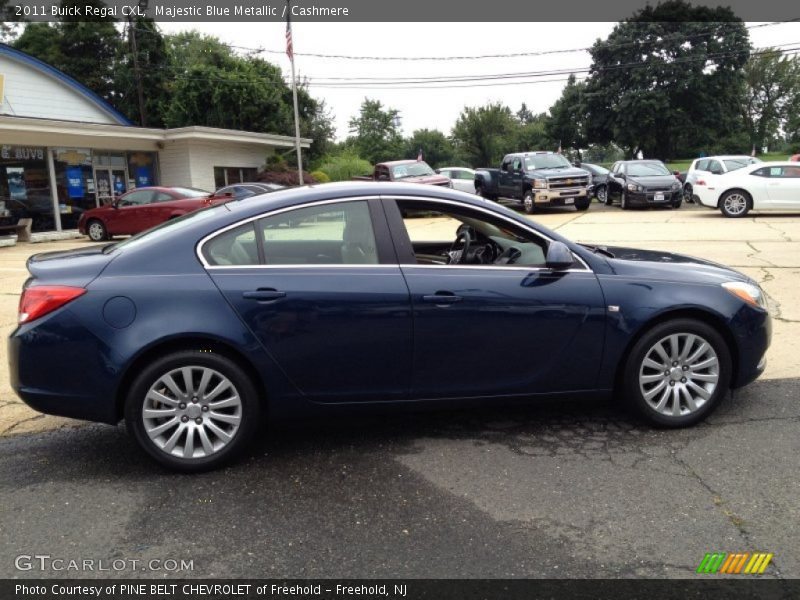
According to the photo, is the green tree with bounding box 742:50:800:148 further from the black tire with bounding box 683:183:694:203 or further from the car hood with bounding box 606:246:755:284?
the car hood with bounding box 606:246:755:284

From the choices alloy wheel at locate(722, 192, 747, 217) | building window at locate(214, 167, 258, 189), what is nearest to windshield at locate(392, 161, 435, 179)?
alloy wheel at locate(722, 192, 747, 217)

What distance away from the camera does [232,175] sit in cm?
2997

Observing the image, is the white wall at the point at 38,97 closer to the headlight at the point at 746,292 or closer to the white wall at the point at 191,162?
the white wall at the point at 191,162

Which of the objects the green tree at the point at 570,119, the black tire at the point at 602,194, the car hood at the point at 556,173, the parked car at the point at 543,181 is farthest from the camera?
the green tree at the point at 570,119

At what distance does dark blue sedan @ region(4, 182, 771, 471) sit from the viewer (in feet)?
12.1

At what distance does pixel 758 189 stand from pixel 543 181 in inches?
244

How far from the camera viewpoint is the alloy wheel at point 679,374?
4164 millimetres

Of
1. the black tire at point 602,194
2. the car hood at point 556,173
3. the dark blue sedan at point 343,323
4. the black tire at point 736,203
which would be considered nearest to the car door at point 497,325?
the dark blue sedan at point 343,323

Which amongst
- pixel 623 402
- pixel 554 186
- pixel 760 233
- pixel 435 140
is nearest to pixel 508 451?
pixel 623 402

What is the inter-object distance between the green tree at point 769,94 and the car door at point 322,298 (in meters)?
86.5

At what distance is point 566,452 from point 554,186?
18.1m

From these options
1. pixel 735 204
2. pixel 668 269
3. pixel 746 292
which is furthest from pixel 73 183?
pixel 746 292

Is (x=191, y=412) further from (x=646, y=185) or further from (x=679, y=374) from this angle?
(x=646, y=185)

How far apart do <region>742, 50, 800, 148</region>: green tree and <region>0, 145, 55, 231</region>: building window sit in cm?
7849
